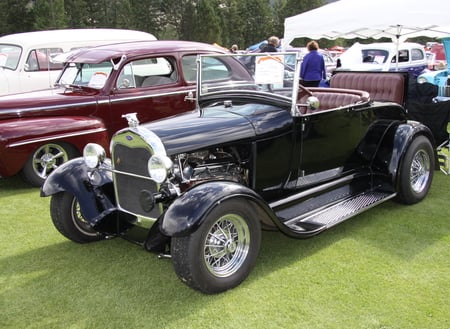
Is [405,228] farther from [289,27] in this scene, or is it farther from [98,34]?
[98,34]

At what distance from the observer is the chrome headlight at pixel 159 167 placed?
9.81 ft

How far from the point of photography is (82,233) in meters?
3.93

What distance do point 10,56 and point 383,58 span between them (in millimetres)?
10729

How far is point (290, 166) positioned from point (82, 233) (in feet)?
6.39

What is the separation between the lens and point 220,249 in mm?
3098

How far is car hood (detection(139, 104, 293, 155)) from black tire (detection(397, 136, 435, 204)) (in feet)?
5.15

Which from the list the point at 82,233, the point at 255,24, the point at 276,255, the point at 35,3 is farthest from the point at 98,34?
the point at 255,24

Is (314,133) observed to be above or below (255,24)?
below

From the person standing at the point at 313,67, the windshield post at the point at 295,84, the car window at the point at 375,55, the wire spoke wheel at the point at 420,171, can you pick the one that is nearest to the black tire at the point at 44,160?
the windshield post at the point at 295,84

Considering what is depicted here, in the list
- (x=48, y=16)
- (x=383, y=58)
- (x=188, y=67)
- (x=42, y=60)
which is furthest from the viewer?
(x=48, y=16)

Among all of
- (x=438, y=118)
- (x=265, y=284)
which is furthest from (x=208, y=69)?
(x=438, y=118)

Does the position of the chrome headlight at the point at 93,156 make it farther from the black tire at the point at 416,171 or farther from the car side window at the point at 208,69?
the black tire at the point at 416,171

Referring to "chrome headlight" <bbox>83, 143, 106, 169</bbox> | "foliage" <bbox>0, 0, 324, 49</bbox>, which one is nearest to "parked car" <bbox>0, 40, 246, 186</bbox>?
"chrome headlight" <bbox>83, 143, 106, 169</bbox>

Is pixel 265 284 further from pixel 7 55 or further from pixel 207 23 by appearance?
pixel 207 23
